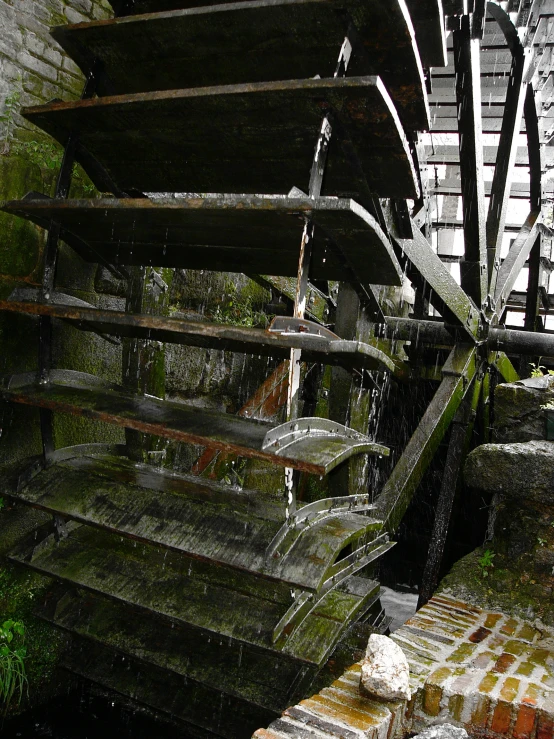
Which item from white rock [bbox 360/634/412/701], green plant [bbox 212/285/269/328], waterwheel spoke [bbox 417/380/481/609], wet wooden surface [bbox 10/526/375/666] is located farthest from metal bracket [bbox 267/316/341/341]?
green plant [bbox 212/285/269/328]

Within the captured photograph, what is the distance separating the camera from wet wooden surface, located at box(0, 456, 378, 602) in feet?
7.57

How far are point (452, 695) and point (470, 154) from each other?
3.03 m

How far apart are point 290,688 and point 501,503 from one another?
1381mm

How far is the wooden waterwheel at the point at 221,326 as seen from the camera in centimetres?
228

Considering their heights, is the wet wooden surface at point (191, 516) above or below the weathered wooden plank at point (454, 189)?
below

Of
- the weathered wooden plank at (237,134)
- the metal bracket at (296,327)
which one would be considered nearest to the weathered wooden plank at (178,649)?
the metal bracket at (296,327)

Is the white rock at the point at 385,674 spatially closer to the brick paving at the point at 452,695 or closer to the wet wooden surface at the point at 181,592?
the brick paving at the point at 452,695

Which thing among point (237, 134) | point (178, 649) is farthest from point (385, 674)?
point (237, 134)

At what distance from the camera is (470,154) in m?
3.83

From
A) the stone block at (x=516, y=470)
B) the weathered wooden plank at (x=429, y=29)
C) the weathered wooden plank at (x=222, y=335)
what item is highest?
the weathered wooden plank at (x=429, y=29)

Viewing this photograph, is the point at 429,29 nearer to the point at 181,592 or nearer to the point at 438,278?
the point at 438,278

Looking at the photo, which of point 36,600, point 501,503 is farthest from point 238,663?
point 501,503

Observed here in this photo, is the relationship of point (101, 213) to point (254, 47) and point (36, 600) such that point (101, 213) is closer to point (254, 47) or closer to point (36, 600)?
point (254, 47)

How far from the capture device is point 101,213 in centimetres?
259
